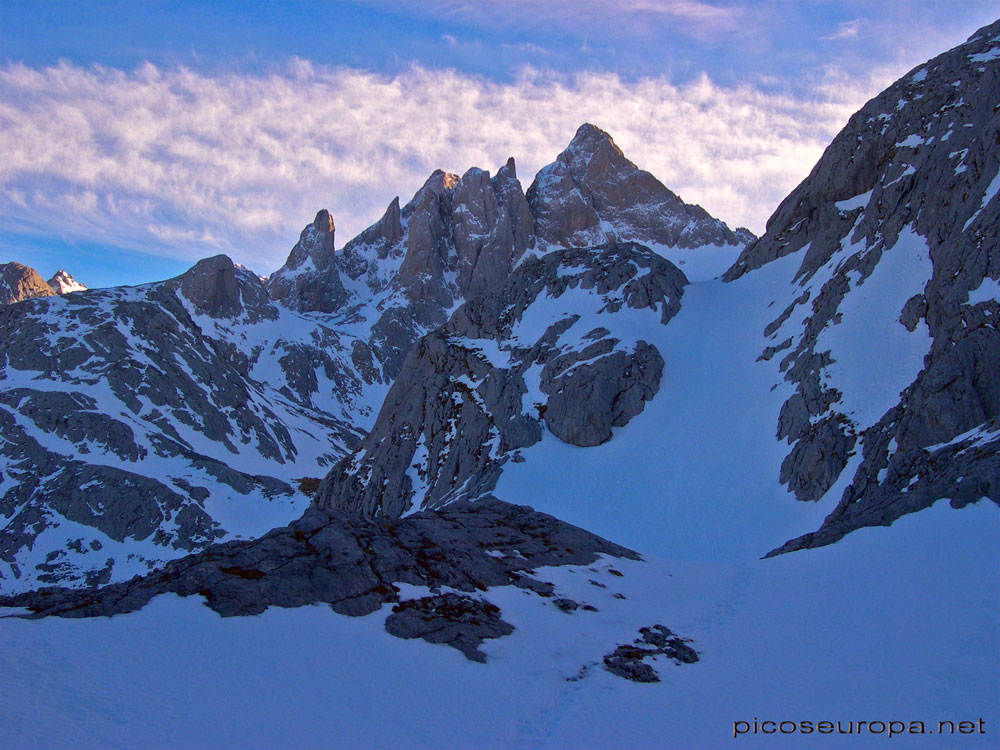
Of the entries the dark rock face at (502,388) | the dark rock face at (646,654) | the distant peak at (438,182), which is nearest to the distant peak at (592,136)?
the distant peak at (438,182)

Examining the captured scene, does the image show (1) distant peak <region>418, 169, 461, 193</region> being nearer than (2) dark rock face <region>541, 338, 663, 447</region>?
No

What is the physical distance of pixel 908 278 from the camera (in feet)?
137

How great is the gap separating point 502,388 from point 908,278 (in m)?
28.3

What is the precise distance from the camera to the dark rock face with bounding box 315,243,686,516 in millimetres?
49250

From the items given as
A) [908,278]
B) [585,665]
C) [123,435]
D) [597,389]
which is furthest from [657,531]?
[123,435]

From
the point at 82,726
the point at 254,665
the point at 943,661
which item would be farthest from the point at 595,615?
the point at 82,726

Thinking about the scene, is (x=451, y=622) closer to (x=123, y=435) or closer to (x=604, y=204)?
(x=123, y=435)

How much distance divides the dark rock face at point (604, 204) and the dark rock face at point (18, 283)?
5019 inches

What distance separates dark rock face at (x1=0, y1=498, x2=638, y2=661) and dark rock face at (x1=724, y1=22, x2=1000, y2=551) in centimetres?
1258

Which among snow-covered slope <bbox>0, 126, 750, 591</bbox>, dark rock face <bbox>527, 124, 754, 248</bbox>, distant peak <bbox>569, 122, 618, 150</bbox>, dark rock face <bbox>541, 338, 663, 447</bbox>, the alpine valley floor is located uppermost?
distant peak <bbox>569, 122, 618, 150</bbox>

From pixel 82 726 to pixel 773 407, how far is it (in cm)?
4280

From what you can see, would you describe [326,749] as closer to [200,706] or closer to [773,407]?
[200,706]

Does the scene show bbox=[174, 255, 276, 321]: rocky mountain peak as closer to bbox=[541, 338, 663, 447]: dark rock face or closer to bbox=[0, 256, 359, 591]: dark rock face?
bbox=[0, 256, 359, 591]: dark rock face

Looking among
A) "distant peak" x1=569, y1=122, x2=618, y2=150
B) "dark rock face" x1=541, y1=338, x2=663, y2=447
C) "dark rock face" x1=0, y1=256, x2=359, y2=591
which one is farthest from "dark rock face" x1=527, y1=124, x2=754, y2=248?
"dark rock face" x1=541, y1=338, x2=663, y2=447
